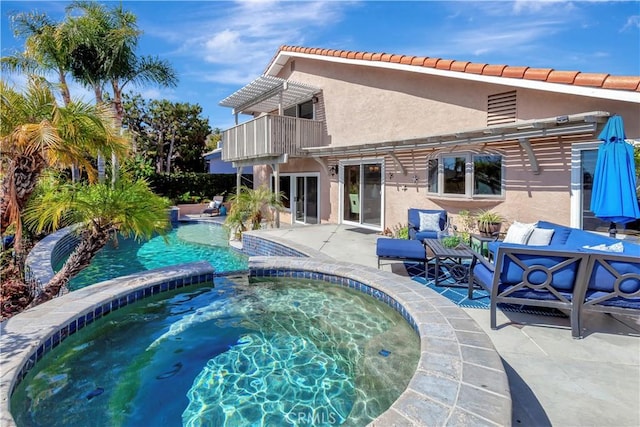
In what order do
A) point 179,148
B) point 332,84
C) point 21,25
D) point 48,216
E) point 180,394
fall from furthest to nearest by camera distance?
point 179,148 → point 21,25 → point 332,84 → point 48,216 → point 180,394

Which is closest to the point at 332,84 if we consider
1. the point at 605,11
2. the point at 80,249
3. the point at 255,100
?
the point at 255,100

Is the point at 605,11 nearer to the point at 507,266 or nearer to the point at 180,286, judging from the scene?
the point at 507,266

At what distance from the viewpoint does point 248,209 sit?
12914 mm

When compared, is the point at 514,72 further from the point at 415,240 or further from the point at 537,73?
the point at 415,240

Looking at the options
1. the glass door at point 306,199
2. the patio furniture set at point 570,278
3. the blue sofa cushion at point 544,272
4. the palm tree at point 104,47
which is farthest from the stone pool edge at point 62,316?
the palm tree at point 104,47

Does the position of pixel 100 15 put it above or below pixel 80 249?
above

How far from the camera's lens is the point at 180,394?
145 inches

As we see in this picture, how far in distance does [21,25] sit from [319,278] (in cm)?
2139

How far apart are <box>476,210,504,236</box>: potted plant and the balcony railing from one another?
26.8 feet

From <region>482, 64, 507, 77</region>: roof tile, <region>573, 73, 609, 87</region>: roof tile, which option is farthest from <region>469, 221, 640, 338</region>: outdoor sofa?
<region>482, 64, 507, 77</region>: roof tile

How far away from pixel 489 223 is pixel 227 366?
288 inches

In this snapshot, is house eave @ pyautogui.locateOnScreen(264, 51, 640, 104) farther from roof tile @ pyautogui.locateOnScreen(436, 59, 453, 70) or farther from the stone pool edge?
the stone pool edge

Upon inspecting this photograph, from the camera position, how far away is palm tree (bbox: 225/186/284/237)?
503 inches

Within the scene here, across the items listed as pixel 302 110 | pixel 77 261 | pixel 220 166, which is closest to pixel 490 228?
pixel 77 261
